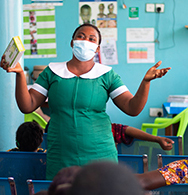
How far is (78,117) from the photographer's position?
1678 millimetres

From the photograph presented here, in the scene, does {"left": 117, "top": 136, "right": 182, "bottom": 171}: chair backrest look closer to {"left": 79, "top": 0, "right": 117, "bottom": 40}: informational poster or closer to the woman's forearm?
the woman's forearm

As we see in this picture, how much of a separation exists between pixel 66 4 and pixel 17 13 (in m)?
2.37

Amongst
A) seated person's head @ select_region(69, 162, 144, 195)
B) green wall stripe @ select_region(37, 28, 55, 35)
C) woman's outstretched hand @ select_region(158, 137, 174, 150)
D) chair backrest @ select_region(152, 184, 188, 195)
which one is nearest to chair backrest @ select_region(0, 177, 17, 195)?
chair backrest @ select_region(152, 184, 188, 195)

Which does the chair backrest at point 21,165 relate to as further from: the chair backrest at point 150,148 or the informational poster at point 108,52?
the informational poster at point 108,52

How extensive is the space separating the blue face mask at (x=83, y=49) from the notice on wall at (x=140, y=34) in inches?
137

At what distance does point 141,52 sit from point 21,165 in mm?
3617

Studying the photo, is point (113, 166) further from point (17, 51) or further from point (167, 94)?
point (167, 94)

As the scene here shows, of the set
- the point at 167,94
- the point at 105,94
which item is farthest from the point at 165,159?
the point at 167,94

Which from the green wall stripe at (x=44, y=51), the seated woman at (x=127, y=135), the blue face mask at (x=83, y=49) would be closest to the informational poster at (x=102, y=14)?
the green wall stripe at (x=44, y=51)

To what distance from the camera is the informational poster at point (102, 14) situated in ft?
17.1

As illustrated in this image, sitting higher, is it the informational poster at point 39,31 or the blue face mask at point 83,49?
the informational poster at point 39,31

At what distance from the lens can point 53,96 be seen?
170 centimetres

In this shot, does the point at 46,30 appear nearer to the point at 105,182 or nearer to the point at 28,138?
the point at 28,138

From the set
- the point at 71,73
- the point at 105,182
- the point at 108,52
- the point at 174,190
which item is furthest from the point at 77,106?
the point at 108,52
